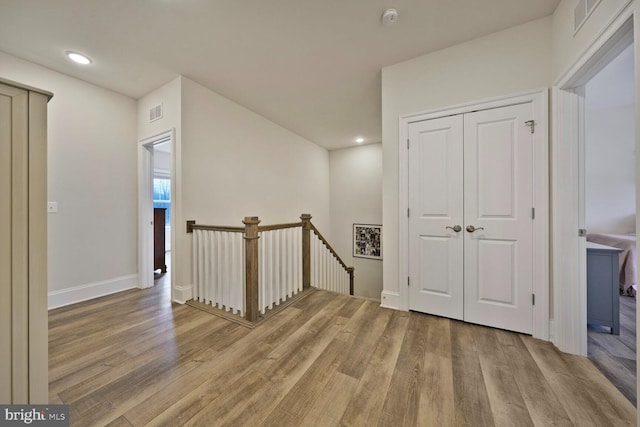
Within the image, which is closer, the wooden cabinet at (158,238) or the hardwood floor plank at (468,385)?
the hardwood floor plank at (468,385)

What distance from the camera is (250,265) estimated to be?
7.38 feet

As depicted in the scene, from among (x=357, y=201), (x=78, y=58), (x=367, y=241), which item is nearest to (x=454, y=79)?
(x=357, y=201)

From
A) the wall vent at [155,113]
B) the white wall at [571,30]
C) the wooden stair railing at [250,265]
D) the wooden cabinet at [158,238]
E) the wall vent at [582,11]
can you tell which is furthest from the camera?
the wooden cabinet at [158,238]

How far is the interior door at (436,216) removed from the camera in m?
2.15

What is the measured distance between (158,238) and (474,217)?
435 centimetres

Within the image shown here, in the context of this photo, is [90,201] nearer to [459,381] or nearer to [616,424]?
[459,381]

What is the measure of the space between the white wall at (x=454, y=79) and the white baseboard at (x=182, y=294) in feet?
7.44

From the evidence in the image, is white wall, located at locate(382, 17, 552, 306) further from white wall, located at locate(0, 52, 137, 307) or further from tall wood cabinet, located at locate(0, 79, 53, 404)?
white wall, located at locate(0, 52, 137, 307)

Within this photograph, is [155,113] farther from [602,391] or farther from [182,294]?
[602,391]

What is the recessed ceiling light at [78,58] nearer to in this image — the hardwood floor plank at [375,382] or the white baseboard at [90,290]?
the white baseboard at [90,290]

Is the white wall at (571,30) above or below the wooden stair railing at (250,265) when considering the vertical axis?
above

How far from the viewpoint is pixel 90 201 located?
2.77 metres

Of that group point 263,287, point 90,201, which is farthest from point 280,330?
point 90,201

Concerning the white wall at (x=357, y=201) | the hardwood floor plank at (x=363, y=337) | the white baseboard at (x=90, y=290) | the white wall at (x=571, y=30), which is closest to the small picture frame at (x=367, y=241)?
the white wall at (x=357, y=201)
